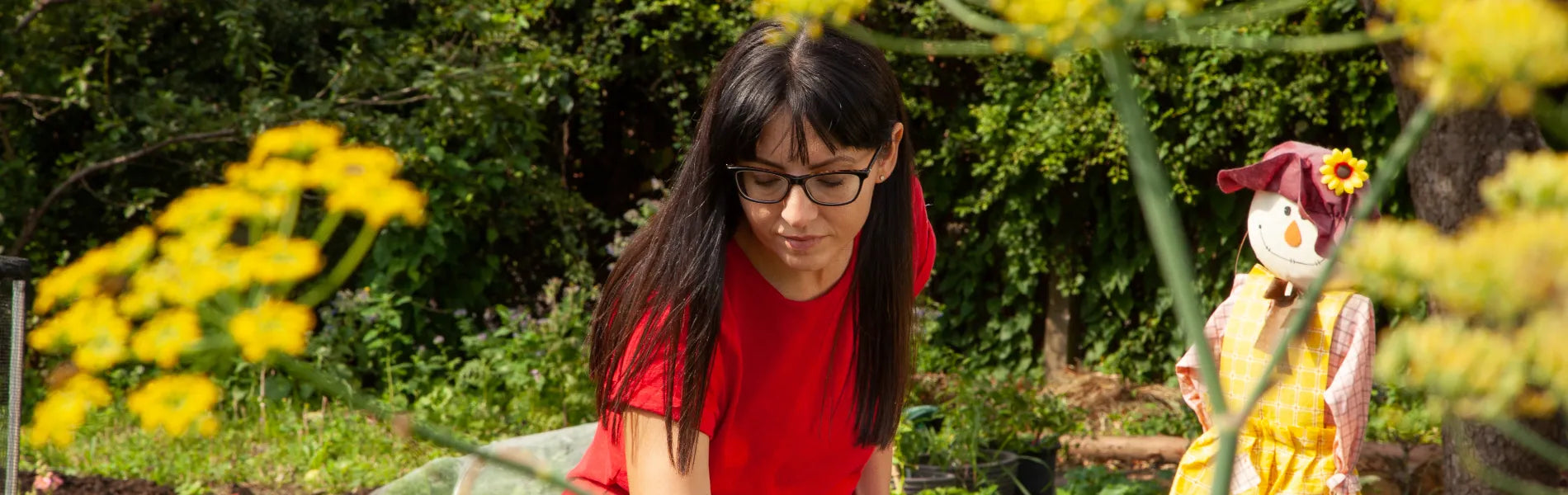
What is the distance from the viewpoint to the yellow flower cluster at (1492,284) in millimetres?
348

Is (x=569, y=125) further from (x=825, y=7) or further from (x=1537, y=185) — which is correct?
(x=1537, y=185)

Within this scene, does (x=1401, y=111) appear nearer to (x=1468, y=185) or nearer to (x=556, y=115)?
(x=1468, y=185)

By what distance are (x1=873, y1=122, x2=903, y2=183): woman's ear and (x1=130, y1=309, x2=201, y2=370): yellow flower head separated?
3.77 ft

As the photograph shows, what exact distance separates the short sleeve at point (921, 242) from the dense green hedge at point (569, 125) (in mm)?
3028

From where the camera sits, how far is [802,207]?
4.56 feet

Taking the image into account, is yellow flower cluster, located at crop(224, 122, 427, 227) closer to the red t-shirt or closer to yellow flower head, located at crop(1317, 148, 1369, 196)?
the red t-shirt

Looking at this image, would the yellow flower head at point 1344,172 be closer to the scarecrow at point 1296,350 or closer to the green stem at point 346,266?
the scarecrow at point 1296,350

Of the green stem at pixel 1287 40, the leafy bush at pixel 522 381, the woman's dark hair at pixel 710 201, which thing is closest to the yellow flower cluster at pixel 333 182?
the green stem at pixel 1287 40

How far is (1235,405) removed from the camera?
2500 mm

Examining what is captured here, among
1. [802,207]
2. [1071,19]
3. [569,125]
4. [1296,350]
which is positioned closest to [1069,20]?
[1071,19]

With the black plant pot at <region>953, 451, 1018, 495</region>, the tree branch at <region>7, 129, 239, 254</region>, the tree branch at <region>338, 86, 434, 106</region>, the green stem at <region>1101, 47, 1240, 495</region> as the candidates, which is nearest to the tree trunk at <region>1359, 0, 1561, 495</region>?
the black plant pot at <region>953, 451, 1018, 495</region>

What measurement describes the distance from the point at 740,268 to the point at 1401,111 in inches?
84.4

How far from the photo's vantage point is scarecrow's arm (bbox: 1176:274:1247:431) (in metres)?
2.56

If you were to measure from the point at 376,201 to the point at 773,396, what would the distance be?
48.9 inches
